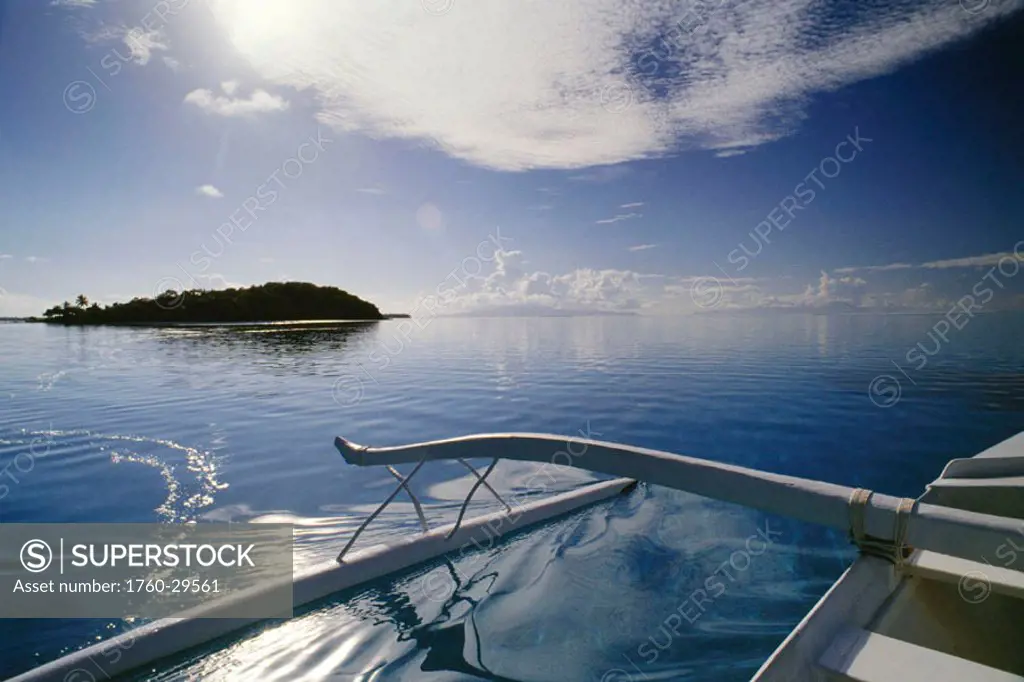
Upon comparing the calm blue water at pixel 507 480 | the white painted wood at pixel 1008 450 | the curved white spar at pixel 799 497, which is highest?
the curved white spar at pixel 799 497

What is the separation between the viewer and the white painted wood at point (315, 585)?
14.9 feet

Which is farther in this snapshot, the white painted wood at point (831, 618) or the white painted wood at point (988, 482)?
the white painted wood at point (988, 482)

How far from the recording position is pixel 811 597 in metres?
6.21

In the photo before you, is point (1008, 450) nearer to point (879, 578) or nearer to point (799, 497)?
point (879, 578)

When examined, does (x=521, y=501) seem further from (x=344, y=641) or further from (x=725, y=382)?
(x=725, y=382)

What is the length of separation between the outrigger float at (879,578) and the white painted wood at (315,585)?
12 millimetres

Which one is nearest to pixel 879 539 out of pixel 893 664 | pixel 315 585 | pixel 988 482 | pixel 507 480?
pixel 893 664

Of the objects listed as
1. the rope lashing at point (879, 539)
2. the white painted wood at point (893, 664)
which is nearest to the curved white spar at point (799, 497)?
the rope lashing at point (879, 539)

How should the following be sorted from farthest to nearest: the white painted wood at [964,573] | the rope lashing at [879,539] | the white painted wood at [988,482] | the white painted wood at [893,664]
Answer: the white painted wood at [988,482] < the white painted wood at [964,573] < the rope lashing at [879,539] < the white painted wood at [893,664]

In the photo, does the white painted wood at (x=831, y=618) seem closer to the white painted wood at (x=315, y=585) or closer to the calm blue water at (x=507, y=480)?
the calm blue water at (x=507, y=480)

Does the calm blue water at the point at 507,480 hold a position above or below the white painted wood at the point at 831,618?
below

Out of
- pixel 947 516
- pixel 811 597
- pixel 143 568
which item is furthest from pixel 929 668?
pixel 143 568

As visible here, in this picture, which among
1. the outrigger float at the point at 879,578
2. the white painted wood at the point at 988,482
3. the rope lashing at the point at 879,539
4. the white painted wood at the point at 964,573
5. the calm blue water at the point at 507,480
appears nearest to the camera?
the outrigger float at the point at 879,578

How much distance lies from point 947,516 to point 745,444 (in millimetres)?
13189
